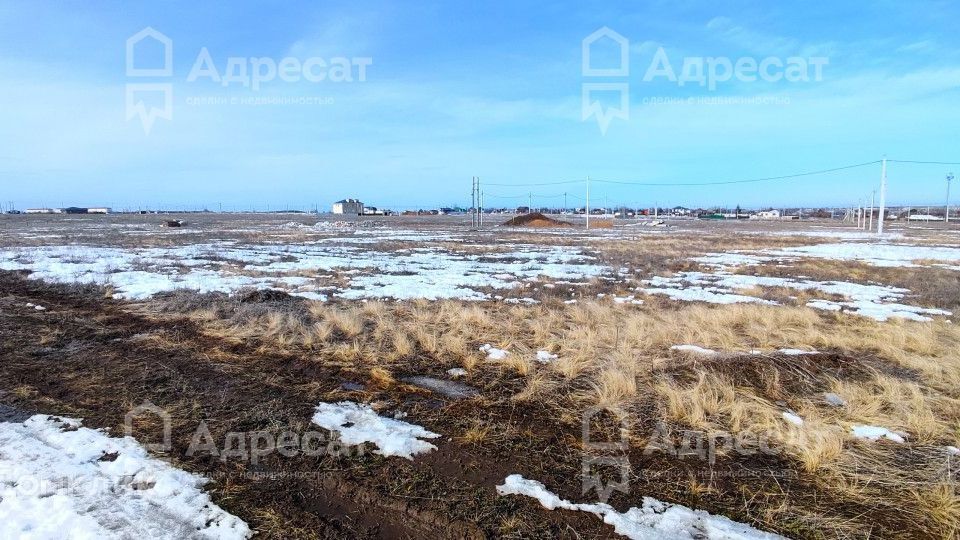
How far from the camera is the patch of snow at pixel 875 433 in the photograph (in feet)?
14.0

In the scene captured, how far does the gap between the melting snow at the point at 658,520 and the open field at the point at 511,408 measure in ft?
0.05

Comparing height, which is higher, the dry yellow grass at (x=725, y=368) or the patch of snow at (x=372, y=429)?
the dry yellow grass at (x=725, y=368)

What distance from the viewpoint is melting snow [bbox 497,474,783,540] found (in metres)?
3.00

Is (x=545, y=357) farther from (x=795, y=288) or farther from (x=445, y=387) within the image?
(x=795, y=288)

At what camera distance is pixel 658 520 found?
124 inches

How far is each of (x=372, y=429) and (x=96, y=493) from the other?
1.98 metres

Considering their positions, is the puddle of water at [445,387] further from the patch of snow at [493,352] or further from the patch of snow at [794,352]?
the patch of snow at [794,352]

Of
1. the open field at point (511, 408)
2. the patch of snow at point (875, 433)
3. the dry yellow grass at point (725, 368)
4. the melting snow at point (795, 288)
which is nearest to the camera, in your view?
the open field at point (511, 408)

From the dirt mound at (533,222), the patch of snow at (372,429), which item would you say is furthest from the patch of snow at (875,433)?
the dirt mound at (533,222)

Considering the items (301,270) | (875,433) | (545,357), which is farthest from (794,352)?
(301,270)

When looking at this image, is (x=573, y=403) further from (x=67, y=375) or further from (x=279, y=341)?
(x=67, y=375)

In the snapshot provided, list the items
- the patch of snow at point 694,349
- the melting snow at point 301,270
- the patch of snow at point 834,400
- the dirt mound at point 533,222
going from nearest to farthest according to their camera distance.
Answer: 1. the patch of snow at point 834,400
2. the patch of snow at point 694,349
3. the melting snow at point 301,270
4. the dirt mound at point 533,222

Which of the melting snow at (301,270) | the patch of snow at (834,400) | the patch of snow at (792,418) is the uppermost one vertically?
the melting snow at (301,270)

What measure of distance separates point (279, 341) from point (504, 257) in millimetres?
15767
